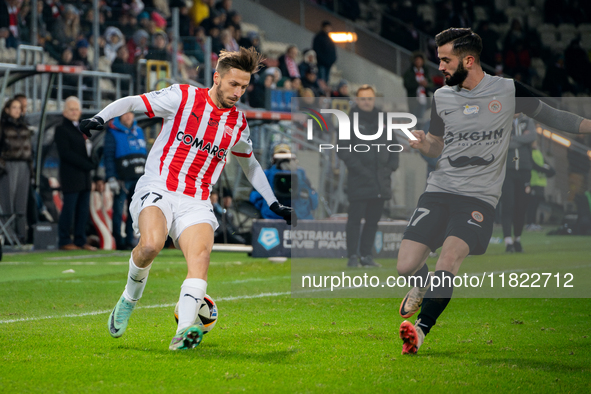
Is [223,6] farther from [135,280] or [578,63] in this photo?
[135,280]

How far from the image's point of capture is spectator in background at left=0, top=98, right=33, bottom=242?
38.7 feet

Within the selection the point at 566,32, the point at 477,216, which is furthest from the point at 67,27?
the point at 566,32

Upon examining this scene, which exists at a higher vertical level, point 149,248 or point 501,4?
point 501,4

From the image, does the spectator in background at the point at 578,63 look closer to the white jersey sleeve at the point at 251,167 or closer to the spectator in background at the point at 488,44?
the spectator in background at the point at 488,44

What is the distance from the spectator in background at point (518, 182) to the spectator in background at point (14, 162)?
289 inches

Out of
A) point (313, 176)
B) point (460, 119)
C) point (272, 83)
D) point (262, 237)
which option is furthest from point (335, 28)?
point (460, 119)

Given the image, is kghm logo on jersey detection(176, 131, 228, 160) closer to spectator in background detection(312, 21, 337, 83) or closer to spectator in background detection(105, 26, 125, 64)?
spectator in background detection(105, 26, 125, 64)

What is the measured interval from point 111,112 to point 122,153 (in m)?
7.29

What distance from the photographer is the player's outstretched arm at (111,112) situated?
16.0 feet

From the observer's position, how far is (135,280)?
5.24m

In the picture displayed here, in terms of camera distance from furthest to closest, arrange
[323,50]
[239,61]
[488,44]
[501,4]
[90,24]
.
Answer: [501,4], [488,44], [323,50], [90,24], [239,61]

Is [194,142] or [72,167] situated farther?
[72,167]

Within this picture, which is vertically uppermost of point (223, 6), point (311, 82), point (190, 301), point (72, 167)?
point (223, 6)

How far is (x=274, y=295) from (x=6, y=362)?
3708 millimetres
